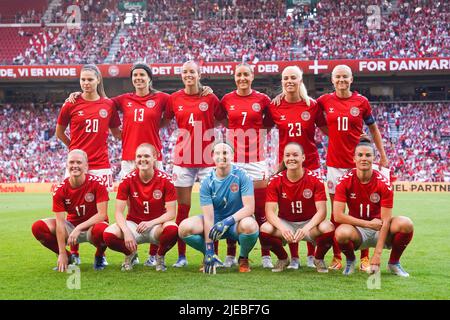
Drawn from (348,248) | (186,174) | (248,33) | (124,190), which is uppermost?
(248,33)

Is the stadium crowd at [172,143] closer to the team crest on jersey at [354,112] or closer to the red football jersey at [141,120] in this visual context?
the red football jersey at [141,120]

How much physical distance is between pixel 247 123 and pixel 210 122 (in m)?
0.42

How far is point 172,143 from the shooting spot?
27.1 m

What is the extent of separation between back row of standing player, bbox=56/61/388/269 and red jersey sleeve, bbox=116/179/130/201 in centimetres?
55

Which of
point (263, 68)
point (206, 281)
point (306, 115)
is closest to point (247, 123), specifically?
point (306, 115)

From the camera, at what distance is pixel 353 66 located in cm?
2673

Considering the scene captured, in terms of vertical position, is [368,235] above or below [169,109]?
below

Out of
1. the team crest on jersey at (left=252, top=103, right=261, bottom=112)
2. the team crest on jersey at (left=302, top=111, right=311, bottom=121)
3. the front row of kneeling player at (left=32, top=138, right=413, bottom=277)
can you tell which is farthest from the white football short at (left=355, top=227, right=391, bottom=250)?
the team crest on jersey at (left=252, top=103, right=261, bottom=112)

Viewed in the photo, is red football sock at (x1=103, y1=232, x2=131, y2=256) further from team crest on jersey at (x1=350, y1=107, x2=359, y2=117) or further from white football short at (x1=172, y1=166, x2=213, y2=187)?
team crest on jersey at (x1=350, y1=107, x2=359, y2=117)

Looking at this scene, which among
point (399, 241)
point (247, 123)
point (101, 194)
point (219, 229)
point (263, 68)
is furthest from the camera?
point (263, 68)

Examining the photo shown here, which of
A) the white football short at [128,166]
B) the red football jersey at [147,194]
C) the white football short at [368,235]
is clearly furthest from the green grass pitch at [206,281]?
the white football short at [128,166]

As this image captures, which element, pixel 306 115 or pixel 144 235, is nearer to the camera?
pixel 144 235

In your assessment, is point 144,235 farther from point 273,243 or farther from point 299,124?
point 299,124
